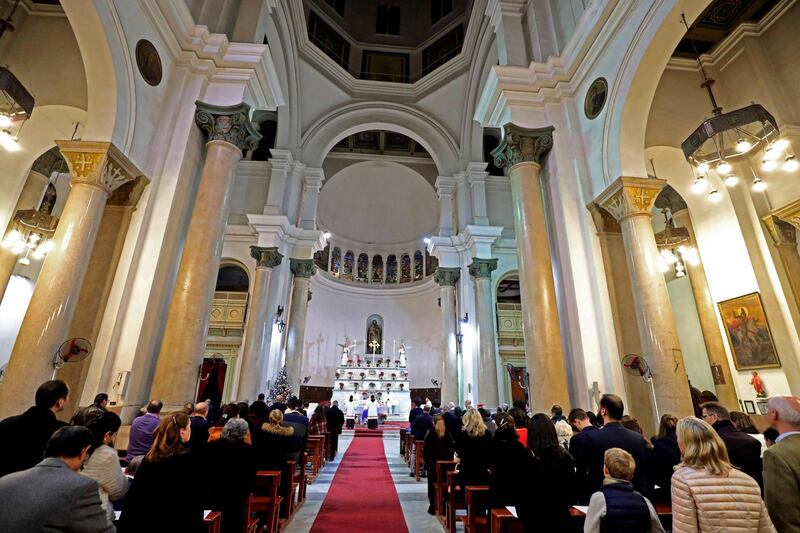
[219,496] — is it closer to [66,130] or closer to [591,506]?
[591,506]

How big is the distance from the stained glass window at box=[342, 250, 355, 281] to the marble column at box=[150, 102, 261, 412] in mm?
15247

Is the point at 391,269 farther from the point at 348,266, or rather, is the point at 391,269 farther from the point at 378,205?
the point at 378,205

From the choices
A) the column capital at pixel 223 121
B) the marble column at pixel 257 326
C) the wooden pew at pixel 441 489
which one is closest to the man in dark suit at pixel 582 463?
the wooden pew at pixel 441 489

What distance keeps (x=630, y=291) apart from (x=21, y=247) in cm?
1161

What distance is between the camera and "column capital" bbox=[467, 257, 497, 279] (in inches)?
484

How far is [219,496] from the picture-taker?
285 cm

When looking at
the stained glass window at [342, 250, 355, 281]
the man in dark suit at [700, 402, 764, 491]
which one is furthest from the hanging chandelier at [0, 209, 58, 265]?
the stained glass window at [342, 250, 355, 281]

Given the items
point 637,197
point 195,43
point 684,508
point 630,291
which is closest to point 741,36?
point 637,197

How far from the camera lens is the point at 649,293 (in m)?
5.51

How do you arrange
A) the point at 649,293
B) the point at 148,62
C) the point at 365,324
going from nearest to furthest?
the point at 649,293 → the point at 148,62 → the point at 365,324

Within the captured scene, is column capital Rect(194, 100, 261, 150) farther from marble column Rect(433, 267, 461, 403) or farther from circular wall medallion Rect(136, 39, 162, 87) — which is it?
marble column Rect(433, 267, 461, 403)

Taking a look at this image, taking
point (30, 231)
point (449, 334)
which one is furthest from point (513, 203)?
point (30, 231)

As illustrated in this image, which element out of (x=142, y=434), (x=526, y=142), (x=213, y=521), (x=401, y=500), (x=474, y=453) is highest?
(x=526, y=142)

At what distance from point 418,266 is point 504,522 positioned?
19568 mm
